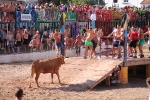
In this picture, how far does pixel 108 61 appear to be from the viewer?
1752cm

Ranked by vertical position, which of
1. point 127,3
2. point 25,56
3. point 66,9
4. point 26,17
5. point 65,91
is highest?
point 127,3

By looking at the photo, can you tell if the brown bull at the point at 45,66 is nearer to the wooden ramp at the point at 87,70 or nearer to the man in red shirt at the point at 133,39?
the wooden ramp at the point at 87,70

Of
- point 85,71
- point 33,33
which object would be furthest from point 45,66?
point 33,33

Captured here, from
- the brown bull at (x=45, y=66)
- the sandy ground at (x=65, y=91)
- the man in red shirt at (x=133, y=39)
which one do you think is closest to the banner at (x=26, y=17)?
the sandy ground at (x=65, y=91)

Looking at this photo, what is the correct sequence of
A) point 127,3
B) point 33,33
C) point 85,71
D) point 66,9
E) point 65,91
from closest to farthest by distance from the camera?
point 65,91, point 85,71, point 33,33, point 66,9, point 127,3

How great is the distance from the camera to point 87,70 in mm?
16844

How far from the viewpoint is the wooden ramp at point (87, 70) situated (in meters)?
15.9

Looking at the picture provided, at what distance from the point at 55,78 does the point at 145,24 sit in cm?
1941

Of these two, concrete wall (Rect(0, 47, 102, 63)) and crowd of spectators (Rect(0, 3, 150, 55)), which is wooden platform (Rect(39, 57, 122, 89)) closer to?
concrete wall (Rect(0, 47, 102, 63))

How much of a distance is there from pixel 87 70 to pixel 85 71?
137 millimetres

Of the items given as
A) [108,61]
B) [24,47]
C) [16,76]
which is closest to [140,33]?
[108,61]

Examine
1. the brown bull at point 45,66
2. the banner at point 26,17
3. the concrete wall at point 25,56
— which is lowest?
the concrete wall at point 25,56

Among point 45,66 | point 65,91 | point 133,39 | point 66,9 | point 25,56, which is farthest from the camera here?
point 66,9

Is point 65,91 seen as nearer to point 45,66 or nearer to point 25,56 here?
point 45,66
